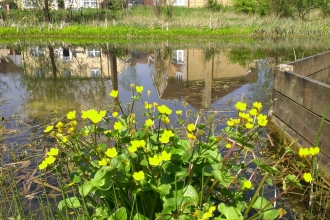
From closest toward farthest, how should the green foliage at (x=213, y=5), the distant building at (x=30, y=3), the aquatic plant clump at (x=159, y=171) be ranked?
the aquatic plant clump at (x=159, y=171) → the distant building at (x=30, y=3) → the green foliage at (x=213, y=5)

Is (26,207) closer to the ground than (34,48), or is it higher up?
closer to the ground

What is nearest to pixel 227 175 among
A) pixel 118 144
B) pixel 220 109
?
pixel 118 144

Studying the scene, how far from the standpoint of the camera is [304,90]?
12.8 ft

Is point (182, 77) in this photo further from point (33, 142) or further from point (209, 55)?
point (33, 142)

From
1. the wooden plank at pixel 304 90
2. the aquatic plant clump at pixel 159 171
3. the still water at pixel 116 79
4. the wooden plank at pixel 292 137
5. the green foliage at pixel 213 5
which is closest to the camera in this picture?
the aquatic plant clump at pixel 159 171

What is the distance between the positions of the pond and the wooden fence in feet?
3.14

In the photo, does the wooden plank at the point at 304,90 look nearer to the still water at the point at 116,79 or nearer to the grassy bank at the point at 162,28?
the still water at the point at 116,79

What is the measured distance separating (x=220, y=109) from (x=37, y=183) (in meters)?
3.48

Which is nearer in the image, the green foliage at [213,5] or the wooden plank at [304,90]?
the wooden plank at [304,90]

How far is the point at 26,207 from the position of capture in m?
2.85

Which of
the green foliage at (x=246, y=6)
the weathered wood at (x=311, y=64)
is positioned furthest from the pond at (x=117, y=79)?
the green foliage at (x=246, y=6)

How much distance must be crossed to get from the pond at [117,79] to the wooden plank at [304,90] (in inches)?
41.7

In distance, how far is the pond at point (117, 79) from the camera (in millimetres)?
5602

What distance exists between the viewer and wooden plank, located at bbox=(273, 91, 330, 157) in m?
3.29
